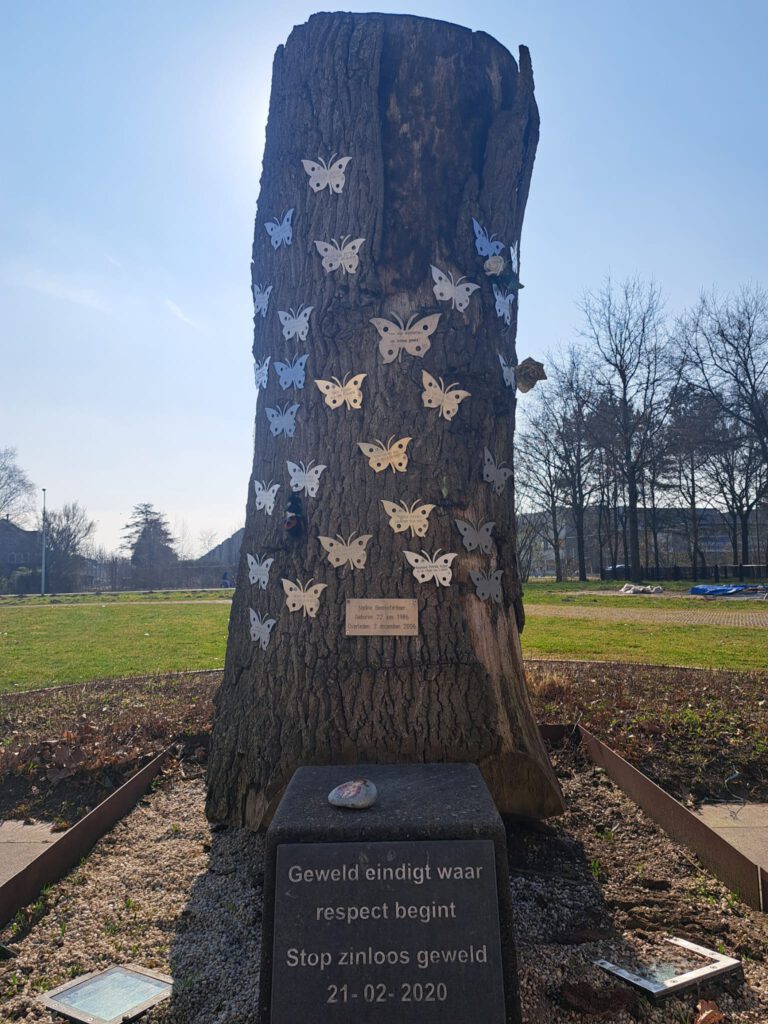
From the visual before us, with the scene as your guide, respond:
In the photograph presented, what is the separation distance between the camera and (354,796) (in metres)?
2.31

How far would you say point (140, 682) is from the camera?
7871 millimetres

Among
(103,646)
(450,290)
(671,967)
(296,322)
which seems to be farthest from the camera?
(103,646)

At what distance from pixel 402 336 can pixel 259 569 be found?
Answer: 57.4 inches

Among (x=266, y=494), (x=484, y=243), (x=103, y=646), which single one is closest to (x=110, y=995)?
(x=266, y=494)

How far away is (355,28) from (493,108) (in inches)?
34.3

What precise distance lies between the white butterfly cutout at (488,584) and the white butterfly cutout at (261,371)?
165cm

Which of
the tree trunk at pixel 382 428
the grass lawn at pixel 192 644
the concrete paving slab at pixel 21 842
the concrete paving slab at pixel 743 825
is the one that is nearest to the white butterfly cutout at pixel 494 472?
the tree trunk at pixel 382 428

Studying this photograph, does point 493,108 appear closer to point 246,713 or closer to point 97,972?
point 246,713

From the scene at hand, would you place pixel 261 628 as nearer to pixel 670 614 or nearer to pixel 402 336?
pixel 402 336

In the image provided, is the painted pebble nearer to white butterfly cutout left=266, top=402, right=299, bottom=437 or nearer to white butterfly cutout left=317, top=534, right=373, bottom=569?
white butterfly cutout left=317, top=534, right=373, bottom=569

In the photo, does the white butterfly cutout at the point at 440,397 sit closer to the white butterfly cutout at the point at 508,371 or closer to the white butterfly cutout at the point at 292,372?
the white butterfly cutout at the point at 508,371

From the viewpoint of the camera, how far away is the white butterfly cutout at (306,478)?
144 inches

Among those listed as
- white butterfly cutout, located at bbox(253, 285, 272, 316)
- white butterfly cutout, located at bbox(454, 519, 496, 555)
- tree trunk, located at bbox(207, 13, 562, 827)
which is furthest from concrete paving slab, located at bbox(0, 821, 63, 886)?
white butterfly cutout, located at bbox(253, 285, 272, 316)

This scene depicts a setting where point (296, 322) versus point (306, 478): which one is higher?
point (296, 322)
